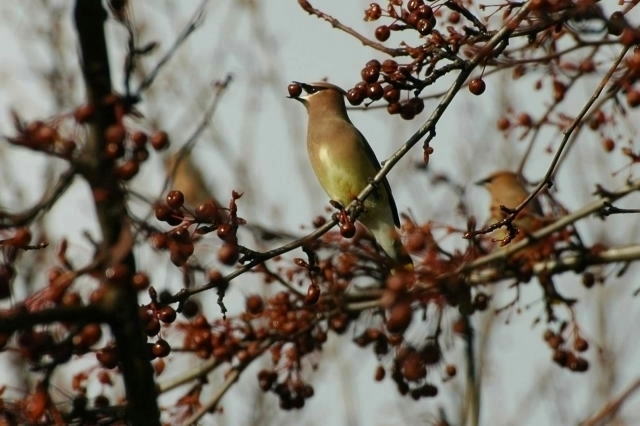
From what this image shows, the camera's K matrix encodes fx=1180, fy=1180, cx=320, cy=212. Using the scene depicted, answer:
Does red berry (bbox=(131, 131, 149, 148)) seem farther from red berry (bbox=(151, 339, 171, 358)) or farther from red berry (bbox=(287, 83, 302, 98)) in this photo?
red berry (bbox=(287, 83, 302, 98))

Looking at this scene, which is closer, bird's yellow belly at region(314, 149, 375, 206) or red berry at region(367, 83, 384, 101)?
red berry at region(367, 83, 384, 101)

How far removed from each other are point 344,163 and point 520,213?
1071 mm

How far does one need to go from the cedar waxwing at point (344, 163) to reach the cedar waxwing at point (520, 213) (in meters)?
0.46

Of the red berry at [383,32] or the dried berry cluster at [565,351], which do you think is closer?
the red berry at [383,32]

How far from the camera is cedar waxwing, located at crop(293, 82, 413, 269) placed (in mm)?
4883

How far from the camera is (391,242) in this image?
461 cm

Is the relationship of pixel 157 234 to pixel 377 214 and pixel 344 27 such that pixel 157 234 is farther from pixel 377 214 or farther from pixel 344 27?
pixel 377 214

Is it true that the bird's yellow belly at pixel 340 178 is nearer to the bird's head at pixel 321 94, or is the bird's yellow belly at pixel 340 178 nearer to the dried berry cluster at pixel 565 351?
the bird's head at pixel 321 94

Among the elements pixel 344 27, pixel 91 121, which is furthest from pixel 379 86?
pixel 91 121

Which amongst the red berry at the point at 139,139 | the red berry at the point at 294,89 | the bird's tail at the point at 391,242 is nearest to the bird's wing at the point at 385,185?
the bird's tail at the point at 391,242

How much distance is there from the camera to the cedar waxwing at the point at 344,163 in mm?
4883

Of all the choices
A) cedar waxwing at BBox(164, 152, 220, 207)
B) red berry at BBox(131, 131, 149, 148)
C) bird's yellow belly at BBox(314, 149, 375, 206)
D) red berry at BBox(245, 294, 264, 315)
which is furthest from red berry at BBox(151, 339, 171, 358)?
cedar waxwing at BBox(164, 152, 220, 207)

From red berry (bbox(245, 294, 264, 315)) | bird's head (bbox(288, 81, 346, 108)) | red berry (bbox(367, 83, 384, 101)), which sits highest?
bird's head (bbox(288, 81, 346, 108))

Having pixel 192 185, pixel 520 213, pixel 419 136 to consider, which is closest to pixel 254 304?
pixel 520 213
